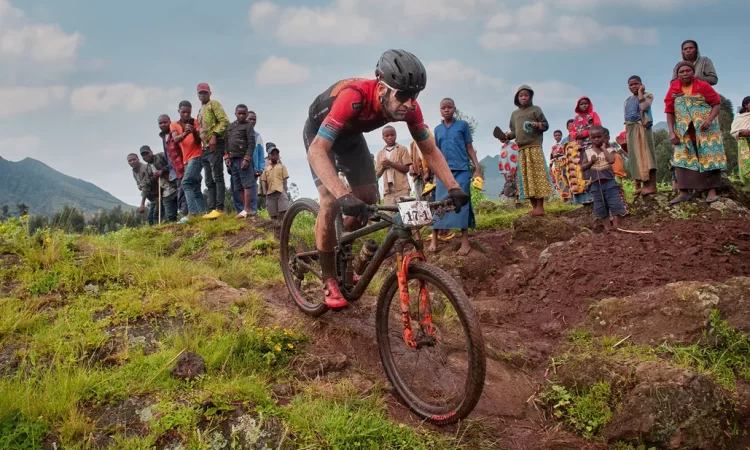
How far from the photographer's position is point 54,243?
4.75 metres

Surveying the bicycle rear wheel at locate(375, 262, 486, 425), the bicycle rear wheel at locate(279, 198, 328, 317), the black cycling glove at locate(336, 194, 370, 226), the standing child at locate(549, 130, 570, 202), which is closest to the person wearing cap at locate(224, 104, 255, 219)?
the bicycle rear wheel at locate(279, 198, 328, 317)

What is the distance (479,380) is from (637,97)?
8.04 metres

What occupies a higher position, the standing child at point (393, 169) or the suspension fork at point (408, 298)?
the standing child at point (393, 169)

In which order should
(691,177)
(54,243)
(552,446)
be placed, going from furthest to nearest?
1. (691,177)
2. (54,243)
3. (552,446)

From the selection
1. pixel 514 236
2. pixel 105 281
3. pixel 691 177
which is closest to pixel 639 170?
pixel 691 177

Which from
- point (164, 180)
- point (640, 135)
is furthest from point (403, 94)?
point (164, 180)

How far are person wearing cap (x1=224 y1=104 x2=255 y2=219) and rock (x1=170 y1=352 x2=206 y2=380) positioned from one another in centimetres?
628

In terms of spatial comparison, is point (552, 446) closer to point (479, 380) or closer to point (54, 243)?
point (479, 380)

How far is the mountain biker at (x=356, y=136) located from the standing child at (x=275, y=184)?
6418 millimetres

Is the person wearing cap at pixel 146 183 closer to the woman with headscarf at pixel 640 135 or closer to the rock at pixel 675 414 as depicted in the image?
the woman with headscarf at pixel 640 135

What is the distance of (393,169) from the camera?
30.2 ft

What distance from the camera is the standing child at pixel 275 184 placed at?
1076cm

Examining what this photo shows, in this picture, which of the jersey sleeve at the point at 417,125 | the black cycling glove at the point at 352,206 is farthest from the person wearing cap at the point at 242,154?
the black cycling glove at the point at 352,206

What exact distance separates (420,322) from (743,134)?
9450 mm
